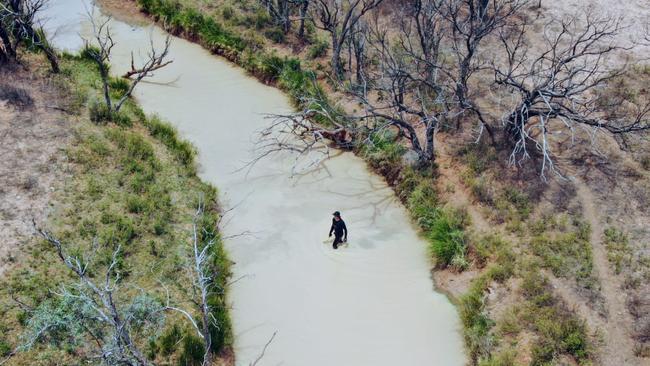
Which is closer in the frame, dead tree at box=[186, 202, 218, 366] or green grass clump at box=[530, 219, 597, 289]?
dead tree at box=[186, 202, 218, 366]

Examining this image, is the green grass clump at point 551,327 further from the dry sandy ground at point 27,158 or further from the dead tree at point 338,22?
the dry sandy ground at point 27,158

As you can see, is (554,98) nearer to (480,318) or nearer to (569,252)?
(569,252)

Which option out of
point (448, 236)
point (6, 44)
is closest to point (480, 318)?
point (448, 236)

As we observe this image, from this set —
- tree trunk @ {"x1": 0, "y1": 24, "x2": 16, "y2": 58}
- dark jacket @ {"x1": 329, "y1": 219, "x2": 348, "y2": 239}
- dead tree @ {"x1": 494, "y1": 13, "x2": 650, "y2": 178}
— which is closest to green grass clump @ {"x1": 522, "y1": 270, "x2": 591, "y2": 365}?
dead tree @ {"x1": 494, "y1": 13, "x2": 650, "y2": 178}

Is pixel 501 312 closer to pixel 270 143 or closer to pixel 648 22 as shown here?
pixel 270 143

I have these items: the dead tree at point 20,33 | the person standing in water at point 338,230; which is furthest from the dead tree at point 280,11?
the person standing in water at point 338,230

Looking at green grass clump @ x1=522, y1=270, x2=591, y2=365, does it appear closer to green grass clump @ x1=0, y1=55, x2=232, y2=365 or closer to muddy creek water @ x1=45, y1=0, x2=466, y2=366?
muddy creek water @ x1=45, y1=0, x2=466, y2=366
